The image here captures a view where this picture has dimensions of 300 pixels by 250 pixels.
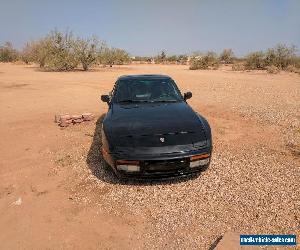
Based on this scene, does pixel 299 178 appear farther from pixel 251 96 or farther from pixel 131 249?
pixel 251 96

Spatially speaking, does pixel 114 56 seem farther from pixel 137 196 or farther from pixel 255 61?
pixel 137 196

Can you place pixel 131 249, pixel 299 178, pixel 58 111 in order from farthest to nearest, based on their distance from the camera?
pixel 58 111 < pixel 299 178 < pixel 131 249

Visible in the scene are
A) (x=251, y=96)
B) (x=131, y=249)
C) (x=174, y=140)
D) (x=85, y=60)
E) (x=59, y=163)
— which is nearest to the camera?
(x=131, y=249)

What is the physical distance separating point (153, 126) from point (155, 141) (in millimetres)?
412

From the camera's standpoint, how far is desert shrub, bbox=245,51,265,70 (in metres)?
33.2

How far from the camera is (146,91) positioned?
19.8 ft

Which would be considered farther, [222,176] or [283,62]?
[283,62]

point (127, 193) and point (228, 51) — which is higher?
point (228, 51)

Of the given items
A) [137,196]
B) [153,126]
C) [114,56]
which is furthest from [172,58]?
[137,196]

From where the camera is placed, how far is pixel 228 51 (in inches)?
2067

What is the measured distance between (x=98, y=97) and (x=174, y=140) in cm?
972

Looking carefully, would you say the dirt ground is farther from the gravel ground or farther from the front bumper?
the front bumper

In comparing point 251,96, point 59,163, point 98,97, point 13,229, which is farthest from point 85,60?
point 13,229

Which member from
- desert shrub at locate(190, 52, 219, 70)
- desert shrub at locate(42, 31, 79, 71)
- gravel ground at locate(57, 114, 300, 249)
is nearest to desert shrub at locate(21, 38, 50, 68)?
desert shrub at locate(42, 31, 79, 71)
